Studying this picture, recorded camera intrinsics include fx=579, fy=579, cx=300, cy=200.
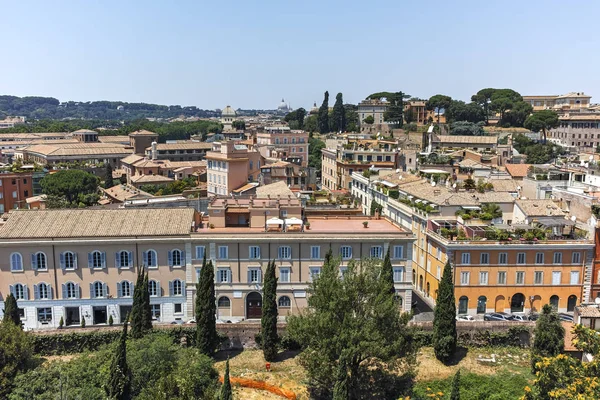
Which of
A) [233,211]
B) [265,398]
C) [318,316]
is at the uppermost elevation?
[233,211]

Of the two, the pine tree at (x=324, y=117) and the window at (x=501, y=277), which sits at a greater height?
the pine tree at (x=324, y=117)

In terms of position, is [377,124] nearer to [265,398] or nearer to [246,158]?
[246,158]

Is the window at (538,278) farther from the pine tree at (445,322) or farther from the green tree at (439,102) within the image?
the green tree at (439,102)

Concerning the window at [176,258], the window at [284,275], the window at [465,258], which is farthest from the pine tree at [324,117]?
the window at [176,258]

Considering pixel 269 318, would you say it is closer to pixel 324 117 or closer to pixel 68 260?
pixel 68 260

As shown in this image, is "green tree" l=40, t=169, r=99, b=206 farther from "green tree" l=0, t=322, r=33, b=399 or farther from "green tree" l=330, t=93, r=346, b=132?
"green tree" l=330, t=93, r=346, b=132

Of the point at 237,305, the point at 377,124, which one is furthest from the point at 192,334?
the point at 377,124
